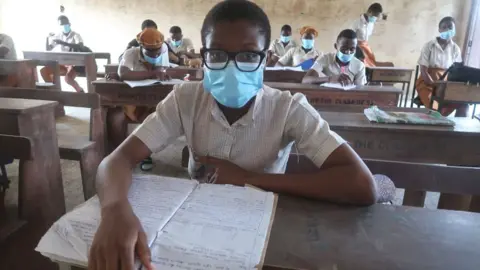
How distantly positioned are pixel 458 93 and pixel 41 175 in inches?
159

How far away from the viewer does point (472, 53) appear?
7.22 m

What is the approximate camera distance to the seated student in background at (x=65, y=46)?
6.40 m

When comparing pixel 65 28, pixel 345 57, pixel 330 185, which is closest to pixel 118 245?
pixel 330 185

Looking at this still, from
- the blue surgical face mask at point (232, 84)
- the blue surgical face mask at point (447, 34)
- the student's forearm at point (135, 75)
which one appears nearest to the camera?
the blue surgical face mask at point (232, 84)

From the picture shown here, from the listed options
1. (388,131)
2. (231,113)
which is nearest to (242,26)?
(231,113)

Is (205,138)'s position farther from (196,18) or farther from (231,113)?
(196,18)

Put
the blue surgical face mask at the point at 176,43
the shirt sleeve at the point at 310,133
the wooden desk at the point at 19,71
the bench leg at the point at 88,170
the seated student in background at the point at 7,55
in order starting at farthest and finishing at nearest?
the blue surgical face mask at the point at 176,43, the seated student in background at the point at 7,55, the wooden desk at the point at 19,71, the bench leg at the point at 88,170, the shirt sleeve at the point at 310,133

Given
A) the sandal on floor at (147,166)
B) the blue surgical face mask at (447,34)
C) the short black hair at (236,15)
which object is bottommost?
the sandal on floor at (147,166)

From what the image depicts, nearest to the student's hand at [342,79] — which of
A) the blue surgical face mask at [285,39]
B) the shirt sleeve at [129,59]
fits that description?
the shirt sleeve at [129,59]

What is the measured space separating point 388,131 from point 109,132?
248 centimetres

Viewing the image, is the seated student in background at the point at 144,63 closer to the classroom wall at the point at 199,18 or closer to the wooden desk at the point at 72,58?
the wooden desk at the point at 72,58

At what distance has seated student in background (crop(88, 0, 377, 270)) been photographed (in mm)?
922

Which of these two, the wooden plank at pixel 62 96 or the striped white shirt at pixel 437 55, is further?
the striped white shirt at pixel 437 55

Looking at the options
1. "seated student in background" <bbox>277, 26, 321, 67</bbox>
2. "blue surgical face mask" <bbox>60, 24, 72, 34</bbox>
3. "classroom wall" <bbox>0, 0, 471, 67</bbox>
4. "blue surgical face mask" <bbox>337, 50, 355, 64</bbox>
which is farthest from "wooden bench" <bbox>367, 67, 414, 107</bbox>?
"blue surgical face mask" <bbox>60, 24, 72, 34</bbox>
